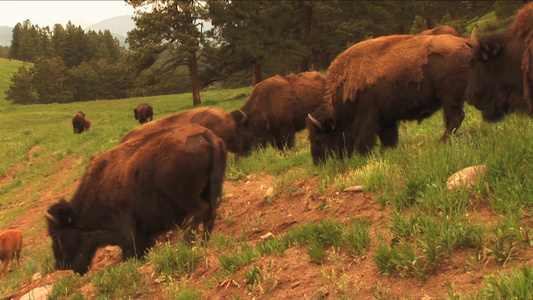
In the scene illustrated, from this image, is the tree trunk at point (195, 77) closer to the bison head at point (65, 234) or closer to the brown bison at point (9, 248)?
the brown bison at point (9, 248)

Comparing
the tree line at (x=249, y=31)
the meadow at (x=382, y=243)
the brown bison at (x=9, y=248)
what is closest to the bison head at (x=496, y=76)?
the meadow at (x=382, y=243)

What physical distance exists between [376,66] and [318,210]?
10.3ft

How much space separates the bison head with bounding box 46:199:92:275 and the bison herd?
1 cm

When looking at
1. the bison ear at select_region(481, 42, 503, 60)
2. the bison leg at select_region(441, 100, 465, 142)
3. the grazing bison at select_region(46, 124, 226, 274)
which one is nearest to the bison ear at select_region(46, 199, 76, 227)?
the grazing bison at select_region(46, 124, 226, 274)

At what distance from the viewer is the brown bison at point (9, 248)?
8.05 meters

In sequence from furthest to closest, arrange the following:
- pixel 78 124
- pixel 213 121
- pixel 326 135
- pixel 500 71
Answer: pixel 78 124, pixel 213 121, pixel 326 135, pixel 500 71

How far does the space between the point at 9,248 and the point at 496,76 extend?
9.08m

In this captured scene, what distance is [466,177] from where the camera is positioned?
3613 millimetres

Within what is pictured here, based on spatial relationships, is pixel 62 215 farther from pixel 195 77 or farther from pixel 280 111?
pixel 195 77

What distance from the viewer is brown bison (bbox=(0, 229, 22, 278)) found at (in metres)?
8.05

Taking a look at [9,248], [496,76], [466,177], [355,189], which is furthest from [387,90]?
A: [9,248]

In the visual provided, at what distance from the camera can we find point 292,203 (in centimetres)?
536

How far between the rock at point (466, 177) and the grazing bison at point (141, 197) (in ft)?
9.36

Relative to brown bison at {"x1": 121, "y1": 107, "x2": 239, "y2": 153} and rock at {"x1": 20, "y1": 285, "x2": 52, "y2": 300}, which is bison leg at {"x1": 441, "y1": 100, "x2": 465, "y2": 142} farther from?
rock at {"x1": 20, "y1": 285, "x2": 52, "y2": 300}
